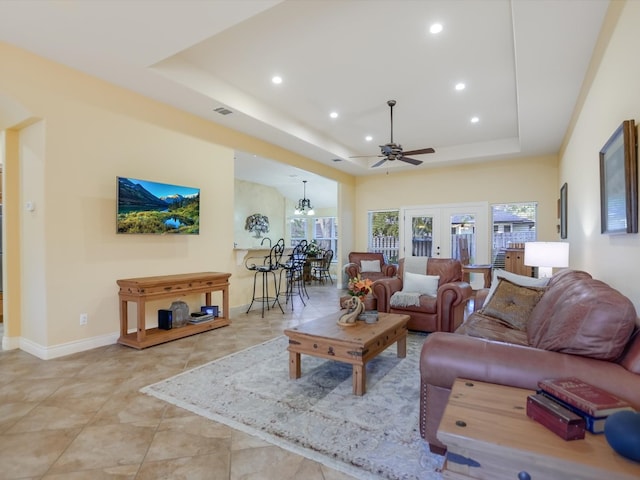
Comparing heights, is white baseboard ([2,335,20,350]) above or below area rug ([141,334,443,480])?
above

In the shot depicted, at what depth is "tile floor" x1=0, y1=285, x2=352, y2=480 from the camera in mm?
1831

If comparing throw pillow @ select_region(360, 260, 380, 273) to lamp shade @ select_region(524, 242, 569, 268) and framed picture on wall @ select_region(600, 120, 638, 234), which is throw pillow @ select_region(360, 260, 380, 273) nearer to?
lamp shade @ select_region(524, 242, 569, 268)

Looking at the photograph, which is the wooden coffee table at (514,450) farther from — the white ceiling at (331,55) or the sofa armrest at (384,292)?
the sofa armrest at (384,292)

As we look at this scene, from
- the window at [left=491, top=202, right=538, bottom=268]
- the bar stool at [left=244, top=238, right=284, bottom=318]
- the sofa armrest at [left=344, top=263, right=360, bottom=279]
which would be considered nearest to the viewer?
the bar stool at [left=244, top=238, right=284, bottom=318]

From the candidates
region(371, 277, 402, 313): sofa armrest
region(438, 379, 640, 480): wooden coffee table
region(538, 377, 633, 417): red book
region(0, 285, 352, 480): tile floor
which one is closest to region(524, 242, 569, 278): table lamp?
region(371, 277, 402, 313): sofa armrest

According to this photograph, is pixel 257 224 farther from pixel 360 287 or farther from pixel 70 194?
pixel 360 287

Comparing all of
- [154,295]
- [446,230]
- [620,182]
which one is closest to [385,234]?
[446,230]

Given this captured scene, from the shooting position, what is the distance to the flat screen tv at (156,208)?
4.06 m

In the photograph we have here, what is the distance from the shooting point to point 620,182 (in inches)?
86.3

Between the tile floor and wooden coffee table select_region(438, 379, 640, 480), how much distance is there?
31.0 inches

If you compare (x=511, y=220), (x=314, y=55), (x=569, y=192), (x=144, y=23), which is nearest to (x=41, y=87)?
(x=144, y=23)

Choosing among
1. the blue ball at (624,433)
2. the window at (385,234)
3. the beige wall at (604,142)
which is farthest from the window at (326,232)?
the blue ball at (624,433)

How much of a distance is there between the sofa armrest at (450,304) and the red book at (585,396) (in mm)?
2904

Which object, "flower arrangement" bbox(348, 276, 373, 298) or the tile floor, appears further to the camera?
"flower arrangement" bbox(348, 276, 373, 298)
